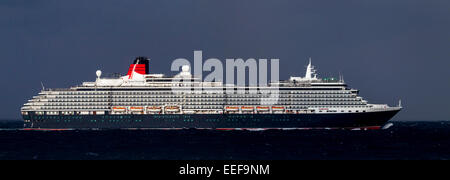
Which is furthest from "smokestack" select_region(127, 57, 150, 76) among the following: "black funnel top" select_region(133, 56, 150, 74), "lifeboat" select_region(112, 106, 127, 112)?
"lifeboat" select_region(112, 106, 127, 112)

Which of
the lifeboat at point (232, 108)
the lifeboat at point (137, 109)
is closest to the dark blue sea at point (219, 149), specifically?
the lifeboat at point (232, 108)

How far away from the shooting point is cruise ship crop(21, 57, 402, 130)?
8288 cm

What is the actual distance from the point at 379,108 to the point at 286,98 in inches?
523

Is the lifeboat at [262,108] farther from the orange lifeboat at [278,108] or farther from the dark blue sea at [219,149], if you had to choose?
the dark blue sea at [219,149]

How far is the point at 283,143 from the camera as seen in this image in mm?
56562

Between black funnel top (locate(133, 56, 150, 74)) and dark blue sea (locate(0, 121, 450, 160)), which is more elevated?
black funnel top (locate(133, 56, 150, 74))

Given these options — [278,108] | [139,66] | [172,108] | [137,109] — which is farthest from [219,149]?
[139,66]

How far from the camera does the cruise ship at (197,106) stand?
82.9 metres

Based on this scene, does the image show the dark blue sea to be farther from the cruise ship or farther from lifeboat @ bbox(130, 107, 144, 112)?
lifeboat @ bbox(130, 107, 144, 112)

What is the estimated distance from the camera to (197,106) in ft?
283

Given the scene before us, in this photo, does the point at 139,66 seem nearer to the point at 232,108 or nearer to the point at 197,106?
the point at 197,106
